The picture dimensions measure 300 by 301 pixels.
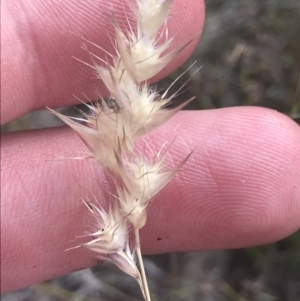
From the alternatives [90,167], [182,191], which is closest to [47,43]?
[90,167]

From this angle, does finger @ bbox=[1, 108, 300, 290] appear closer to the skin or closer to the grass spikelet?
the skin

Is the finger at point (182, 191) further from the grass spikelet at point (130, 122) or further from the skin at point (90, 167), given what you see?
the grass spikelet at point (130, 122)

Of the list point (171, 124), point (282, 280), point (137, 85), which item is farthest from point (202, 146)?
point (282, 280)

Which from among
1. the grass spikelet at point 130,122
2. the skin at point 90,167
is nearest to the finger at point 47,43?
the skin at point 90,167

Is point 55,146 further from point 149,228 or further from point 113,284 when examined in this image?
point 113,284

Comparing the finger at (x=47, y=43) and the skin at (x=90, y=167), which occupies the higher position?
the finger at (x=47, y=43)

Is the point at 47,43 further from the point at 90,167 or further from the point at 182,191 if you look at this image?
the point at 182,191

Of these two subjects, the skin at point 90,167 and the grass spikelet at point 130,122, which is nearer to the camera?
the grass spikelet at point 130,122

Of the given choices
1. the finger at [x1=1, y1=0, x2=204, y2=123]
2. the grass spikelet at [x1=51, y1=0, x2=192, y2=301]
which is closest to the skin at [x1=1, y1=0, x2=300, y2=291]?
the finger at [x1=1, y1=0, x2=204, y2=123]
